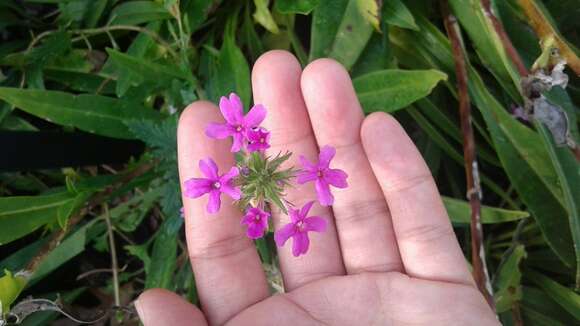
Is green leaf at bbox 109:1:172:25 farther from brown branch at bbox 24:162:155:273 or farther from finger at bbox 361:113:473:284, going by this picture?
finger at bbox 361:113:473:284

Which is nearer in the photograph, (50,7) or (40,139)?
(40,139)

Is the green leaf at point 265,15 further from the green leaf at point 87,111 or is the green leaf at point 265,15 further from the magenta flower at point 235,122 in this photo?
the magenta flower at point 235,122

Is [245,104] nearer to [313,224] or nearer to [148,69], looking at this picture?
[148,69]

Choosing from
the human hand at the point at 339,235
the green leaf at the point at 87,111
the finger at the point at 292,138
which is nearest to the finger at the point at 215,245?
the human hand at the point at 339,235

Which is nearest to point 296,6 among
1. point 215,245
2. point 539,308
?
point 215,245

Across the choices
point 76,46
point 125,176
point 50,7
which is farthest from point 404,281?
point 50,7

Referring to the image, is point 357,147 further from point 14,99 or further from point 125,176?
point 14,99

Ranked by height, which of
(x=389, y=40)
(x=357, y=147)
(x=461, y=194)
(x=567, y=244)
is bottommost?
(x=461, y=194)

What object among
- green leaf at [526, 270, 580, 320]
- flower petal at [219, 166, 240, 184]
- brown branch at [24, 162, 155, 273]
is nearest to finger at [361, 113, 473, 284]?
flower petal at [219, 166, 240, 184]
